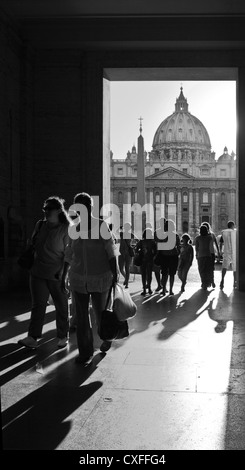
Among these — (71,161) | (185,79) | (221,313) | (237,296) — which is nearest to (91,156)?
(71,161)

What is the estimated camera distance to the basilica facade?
105875 mm

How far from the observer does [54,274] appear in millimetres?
5582

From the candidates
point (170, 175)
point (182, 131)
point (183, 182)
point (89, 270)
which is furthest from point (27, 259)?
point (182, 131)

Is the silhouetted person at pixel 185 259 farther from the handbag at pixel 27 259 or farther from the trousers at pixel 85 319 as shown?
the trousers at pixel 85 319

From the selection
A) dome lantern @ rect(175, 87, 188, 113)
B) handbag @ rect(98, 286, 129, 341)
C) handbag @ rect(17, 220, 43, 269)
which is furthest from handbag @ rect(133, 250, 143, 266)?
dome lantern @ rect(175, 87, 188, 113)

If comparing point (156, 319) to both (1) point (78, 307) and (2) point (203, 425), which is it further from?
(2) point (203, 425)

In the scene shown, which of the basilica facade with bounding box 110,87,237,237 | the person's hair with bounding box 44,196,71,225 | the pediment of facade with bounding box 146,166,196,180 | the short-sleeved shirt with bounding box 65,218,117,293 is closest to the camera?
the short-sleeved shirt with bounding box 65,218,117,293

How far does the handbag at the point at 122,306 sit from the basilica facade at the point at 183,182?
94.4 meters

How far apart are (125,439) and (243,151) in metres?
9.43

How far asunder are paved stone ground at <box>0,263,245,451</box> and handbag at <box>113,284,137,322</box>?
46 cm

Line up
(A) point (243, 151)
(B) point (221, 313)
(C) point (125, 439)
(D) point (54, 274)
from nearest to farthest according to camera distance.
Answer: (C) point (125, 439) → (D) point (54, 274) → (B) point (221, 313) → (A) point (243, 151)

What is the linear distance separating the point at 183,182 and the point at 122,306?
10433cm

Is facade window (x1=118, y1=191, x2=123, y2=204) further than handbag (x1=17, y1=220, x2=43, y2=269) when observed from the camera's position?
Yes

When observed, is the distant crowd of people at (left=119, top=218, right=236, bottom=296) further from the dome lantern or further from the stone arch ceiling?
Answer: the dome lantern
